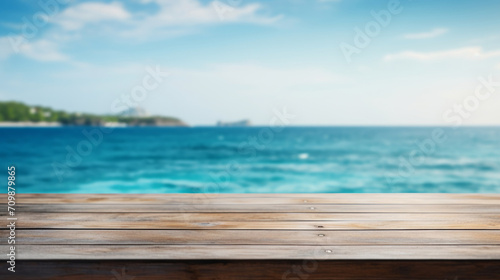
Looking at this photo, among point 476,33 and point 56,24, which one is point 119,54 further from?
point 476,33

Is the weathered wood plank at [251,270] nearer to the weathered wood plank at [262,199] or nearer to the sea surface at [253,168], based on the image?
the weathered wood plank at [262,199]

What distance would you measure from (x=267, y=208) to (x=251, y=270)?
580mm

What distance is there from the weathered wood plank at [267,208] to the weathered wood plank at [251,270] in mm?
510

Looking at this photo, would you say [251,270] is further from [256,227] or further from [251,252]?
[256,227]

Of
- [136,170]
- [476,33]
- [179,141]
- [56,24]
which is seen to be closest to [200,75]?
[179,141]

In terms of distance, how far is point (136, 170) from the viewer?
16703mm

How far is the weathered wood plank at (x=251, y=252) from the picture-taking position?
3.18 ft

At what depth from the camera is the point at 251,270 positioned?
0.96 metres

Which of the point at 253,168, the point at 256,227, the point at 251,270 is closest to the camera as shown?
the point at 251,270

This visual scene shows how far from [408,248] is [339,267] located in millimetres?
222

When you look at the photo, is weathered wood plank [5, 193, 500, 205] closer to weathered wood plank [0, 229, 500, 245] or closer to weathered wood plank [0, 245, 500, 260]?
weathered wood plank [0, 229, 500, 245]

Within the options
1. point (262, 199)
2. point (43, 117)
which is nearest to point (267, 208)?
point (262, 199)
